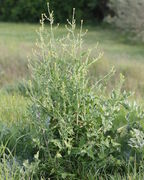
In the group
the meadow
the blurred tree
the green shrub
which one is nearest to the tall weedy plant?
the meadow

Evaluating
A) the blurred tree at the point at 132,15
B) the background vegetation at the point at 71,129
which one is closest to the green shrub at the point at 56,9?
the blurred tree at the point at 132,15

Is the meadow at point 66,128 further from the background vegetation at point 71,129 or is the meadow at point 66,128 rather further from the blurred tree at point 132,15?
the blurred tree at point 132,15

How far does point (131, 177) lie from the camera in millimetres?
2828

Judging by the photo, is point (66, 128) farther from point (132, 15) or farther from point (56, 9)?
point (56, 9)

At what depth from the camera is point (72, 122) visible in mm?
3020

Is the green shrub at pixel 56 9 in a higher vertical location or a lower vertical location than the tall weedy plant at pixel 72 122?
lower

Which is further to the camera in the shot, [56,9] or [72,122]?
[56,9]

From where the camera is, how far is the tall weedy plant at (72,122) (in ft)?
9.78

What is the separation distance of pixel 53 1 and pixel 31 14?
177cm

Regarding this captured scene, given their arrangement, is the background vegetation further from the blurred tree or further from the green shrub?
the green shrub

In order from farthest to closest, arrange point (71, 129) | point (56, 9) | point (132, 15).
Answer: point (56, 9)
point (132, 15)
point (71, 129)

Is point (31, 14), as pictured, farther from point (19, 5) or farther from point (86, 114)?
point (86, 114)

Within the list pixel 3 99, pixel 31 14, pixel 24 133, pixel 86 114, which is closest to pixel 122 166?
pixel 86 114

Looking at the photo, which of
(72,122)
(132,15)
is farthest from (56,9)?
(72,122)
